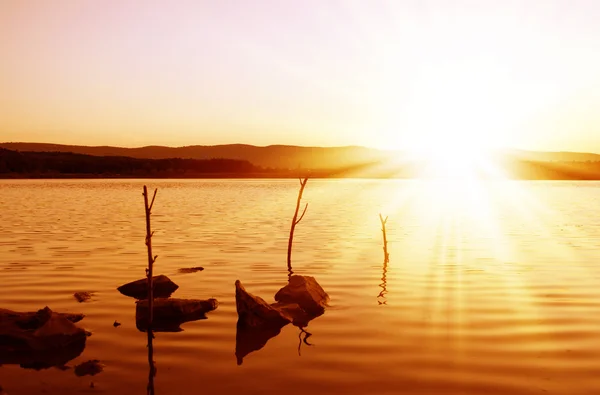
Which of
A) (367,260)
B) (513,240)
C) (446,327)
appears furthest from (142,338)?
(513,240)

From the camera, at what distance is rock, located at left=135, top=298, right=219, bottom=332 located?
15.4 metres

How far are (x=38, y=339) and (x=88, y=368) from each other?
203cm

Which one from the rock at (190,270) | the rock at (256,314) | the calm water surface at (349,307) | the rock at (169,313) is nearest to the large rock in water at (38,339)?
the calm water surface at (349,307)

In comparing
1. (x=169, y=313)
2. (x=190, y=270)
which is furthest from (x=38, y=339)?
(x=190, y=270)

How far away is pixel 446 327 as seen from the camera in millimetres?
15094

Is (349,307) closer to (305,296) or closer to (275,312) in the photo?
(305,296)

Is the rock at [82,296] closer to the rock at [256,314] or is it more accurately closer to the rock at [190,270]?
the rock at [190,270]

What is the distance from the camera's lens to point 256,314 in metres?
15.2

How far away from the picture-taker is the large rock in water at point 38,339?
12508mm

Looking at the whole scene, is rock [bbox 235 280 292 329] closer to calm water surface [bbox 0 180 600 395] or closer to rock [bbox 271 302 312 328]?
rock [bbox 271 302 312 328]

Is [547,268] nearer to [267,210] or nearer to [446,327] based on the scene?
[446,327]

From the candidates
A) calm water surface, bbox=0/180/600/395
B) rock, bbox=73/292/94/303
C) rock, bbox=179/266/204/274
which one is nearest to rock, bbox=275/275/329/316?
calm water surface, bbox=0/180/600/395

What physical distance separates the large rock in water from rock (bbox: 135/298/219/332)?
1.93 metres

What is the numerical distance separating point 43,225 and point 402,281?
2780 cm
